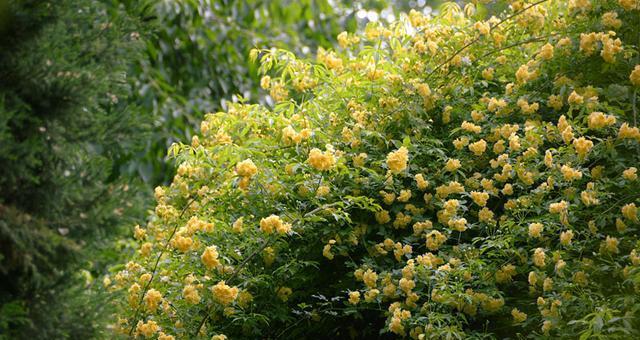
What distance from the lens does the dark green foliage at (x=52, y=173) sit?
64.5 inches

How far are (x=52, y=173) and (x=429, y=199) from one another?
4.47ft

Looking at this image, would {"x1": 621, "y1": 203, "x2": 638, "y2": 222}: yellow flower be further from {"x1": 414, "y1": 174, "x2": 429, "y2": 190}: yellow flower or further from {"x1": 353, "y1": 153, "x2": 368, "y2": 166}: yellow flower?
{"x1": 353, "y1": 153, "x2": 368, "y2": 166}: yellow flower

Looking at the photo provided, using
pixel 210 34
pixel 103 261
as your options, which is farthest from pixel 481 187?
pixel 210 34

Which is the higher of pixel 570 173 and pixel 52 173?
pixel 52 173

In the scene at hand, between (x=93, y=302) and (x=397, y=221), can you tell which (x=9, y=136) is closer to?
(x=93, y=302)

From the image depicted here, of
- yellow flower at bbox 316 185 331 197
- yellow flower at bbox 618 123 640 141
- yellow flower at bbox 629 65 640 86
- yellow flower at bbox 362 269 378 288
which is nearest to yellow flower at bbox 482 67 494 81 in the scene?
yellow flower at bbox 629 65 640 86

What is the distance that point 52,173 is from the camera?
5.54ft

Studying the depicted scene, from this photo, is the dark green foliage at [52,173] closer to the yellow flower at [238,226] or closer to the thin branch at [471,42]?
the yellow flower at [238,226]

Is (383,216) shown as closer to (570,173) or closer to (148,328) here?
(570,173)

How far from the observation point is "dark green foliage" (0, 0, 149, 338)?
5.37 ft

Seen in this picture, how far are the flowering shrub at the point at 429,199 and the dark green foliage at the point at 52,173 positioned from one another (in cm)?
61

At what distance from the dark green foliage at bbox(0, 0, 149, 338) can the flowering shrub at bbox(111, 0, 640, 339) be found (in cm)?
61

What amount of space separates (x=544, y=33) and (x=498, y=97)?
0.29 meters

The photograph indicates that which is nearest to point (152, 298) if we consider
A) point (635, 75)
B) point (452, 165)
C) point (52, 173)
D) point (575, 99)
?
point (52, 173)
